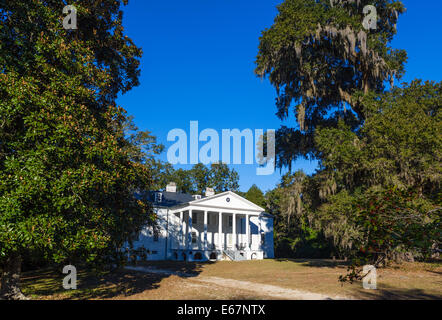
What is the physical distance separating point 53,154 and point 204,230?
27.3 meters

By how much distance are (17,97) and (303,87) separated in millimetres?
19019

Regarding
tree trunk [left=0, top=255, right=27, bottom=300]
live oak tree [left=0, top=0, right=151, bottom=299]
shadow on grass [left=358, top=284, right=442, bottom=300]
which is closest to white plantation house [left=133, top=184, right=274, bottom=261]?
tree trunk [left=0, top=255, right=27, bottom=300]

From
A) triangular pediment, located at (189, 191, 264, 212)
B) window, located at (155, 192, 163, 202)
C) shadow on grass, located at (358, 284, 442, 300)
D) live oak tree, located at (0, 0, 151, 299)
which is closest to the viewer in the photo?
live oak tree, located at (0, 0, 151, 299)

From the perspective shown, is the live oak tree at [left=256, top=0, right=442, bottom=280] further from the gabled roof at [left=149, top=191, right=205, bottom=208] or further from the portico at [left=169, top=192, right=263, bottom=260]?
the gabled roof at [left=149, top=191, right=205, bottom=208]

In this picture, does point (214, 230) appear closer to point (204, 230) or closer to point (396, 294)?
point (204, 230)

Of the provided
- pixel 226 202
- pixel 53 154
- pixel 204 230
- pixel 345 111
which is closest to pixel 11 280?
pixel 53 154

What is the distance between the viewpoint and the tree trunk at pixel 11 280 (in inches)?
395

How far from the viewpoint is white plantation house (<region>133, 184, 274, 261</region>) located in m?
33.5

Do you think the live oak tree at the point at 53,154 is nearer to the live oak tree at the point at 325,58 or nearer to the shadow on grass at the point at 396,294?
the shadow on grass at the point at 396,294

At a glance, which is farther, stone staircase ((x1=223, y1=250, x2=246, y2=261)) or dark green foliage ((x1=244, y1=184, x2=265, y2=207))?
dark green foliage ((x1=244, y1=184, x2=265, y2=207))

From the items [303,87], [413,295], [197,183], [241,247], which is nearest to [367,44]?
[303,87]

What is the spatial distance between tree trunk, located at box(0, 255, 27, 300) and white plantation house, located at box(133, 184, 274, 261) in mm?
21238

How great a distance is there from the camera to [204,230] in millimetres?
34375
